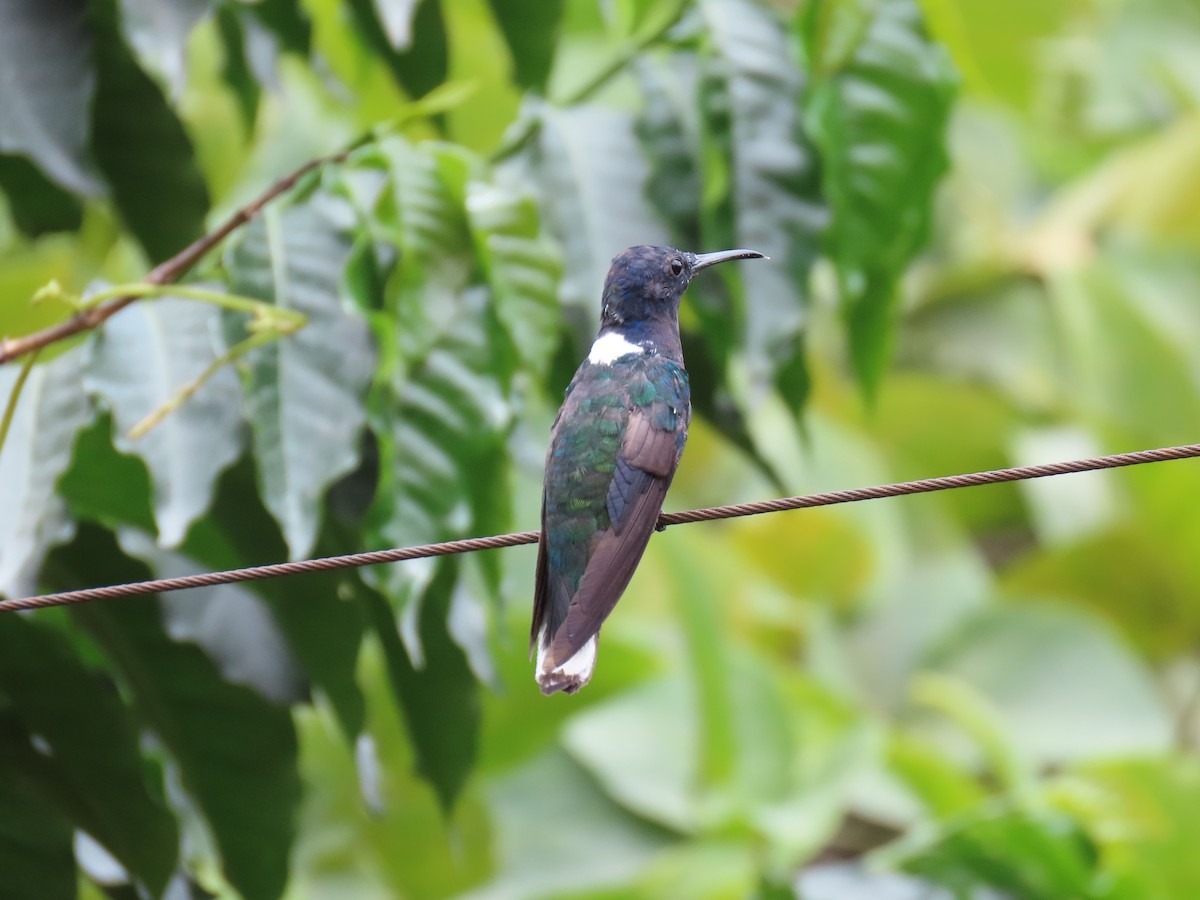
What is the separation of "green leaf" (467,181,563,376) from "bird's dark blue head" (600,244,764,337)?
31 cm

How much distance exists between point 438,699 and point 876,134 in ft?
5.43

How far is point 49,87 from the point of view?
9.68 ft

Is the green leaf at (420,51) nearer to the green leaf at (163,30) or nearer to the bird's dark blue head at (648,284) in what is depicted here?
the bird's dark blue head at (648,284)

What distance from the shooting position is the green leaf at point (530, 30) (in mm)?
3684

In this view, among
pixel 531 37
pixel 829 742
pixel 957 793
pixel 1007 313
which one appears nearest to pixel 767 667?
pixel 829 742

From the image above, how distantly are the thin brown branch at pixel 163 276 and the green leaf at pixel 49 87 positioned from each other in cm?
24

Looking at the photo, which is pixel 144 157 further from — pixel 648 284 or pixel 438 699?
pixel 438 699

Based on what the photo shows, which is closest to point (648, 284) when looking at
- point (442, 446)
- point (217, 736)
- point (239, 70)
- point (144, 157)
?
point (442, 446)

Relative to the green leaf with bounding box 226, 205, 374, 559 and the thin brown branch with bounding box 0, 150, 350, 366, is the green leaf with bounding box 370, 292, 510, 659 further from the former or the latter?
the thin brown branch with bounding box 0, 150, 350, 366

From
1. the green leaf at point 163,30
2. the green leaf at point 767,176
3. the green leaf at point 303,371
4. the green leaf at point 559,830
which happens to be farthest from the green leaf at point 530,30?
the green leaf at point 559,830

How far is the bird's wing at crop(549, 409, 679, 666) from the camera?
284 cm

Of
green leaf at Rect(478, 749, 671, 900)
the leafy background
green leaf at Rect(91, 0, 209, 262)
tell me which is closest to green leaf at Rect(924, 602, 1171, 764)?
green leaf at Rect(478, 749, 671, 900)

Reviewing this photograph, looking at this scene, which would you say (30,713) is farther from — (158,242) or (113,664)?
(158,242)

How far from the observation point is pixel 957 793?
7.14 metres
